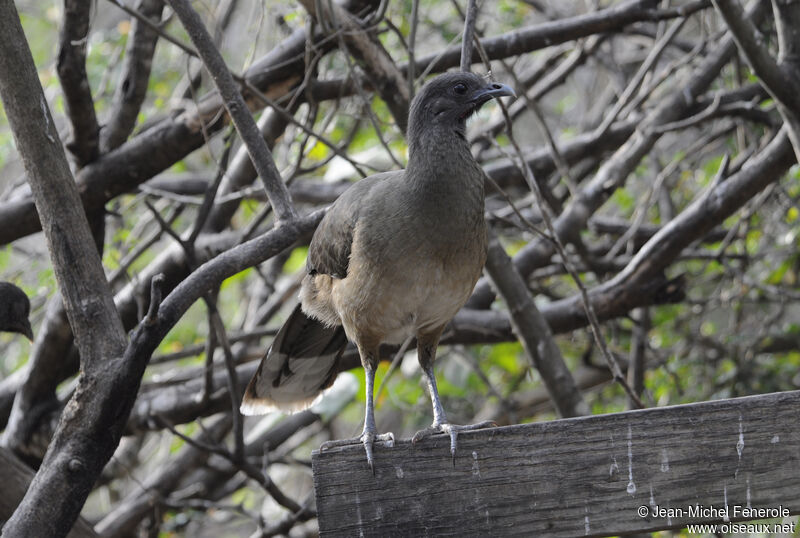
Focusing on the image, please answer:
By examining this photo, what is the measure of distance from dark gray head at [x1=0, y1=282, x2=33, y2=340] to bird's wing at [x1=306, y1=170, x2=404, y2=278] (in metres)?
0.95

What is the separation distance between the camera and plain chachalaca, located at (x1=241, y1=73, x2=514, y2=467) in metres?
2.60

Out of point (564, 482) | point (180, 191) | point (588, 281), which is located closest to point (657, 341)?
point (588, 281)

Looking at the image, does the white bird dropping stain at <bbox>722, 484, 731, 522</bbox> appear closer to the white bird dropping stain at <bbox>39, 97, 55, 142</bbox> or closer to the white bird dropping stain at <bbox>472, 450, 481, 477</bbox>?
the white bird dropping stain at <bbox>472, 450, 481, 477</bbox>

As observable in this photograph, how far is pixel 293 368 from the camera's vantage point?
10.7 ft

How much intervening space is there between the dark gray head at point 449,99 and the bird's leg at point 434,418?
Result: 2.39 ft

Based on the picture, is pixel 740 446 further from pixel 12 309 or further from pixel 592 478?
pixel 12 309

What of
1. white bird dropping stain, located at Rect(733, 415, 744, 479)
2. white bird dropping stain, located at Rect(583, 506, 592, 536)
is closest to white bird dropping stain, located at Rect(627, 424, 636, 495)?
white bird dropping stain, located at Rect(583, 506, 592, 536)

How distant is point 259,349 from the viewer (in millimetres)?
4828

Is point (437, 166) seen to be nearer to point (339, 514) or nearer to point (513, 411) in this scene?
point (339, 514)

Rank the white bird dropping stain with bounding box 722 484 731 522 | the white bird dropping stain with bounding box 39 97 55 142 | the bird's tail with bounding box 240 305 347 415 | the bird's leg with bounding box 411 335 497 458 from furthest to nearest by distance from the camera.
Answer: the bird's tail with bounding box 240 305 347 415 < the white bird dropping stain with bounding box 39 97 55 142 < the bird's leg with bounding box 411 335 497 458 < the white bird dropping stain with bounding box 722 484 731 522

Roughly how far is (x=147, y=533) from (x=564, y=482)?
3.29 metres

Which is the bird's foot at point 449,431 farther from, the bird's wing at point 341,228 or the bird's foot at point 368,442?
the bird's wing at point 341,228

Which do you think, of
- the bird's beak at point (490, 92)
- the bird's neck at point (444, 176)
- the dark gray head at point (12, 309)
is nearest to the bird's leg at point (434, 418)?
the bird's neck at point (444, 176)

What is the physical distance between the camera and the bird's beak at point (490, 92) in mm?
2750
